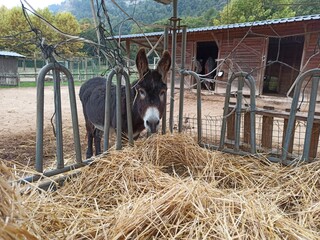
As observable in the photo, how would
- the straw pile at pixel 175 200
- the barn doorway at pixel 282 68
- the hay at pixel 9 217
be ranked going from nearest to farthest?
the hay at pixel 9 217 → the straw pile at pixel 175 200 → the barn doorway at pixel 282 68

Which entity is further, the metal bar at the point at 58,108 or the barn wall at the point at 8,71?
the barn wall at the point at 8,71

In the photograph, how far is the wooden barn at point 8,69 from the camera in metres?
16.5

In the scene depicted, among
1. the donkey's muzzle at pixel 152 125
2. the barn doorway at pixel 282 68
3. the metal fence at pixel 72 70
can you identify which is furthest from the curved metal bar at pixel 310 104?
the metal fence at pixel 72 70

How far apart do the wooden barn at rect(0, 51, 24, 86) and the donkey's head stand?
1792 cm

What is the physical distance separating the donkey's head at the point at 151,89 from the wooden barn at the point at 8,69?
17.9m

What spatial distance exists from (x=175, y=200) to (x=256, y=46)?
11303 millimetres

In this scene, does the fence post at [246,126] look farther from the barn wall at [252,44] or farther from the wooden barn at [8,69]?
the wooden barn at [8,69]

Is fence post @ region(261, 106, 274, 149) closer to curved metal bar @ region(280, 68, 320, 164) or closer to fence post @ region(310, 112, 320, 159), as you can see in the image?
fence post @ region(310, 112, 320, 159)

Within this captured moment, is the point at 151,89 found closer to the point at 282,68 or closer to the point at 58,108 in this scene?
the point at 58,108

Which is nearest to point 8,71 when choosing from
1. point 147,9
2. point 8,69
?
point 8,69

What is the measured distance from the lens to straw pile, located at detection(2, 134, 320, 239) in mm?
1108

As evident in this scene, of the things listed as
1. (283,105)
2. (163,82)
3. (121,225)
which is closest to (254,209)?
(121,225)

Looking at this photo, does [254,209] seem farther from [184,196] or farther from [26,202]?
[26,202]

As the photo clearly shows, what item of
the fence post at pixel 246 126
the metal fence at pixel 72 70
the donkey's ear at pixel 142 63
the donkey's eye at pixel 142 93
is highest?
the metal fence at pixel 72 70
